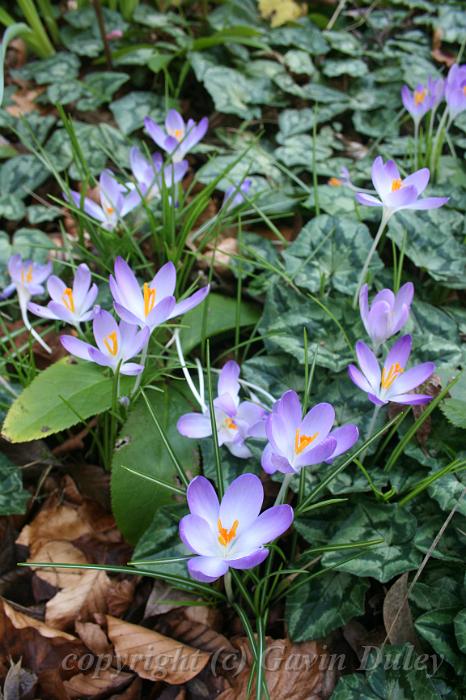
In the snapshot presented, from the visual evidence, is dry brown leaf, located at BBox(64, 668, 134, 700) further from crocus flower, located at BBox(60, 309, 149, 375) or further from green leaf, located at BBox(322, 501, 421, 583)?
crocus flower, located at BBox(60, 309, 149, 375)

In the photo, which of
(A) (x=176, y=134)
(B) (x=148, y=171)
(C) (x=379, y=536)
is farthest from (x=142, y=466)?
(A) (x=176, y=134)

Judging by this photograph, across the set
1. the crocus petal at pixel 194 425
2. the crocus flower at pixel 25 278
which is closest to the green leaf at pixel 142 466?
the crocus petal at pixel 194 425

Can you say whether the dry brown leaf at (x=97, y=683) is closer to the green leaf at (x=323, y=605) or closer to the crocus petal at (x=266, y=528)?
the green leaf at (x=323, y=605)

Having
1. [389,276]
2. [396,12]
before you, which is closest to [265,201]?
[389,276]

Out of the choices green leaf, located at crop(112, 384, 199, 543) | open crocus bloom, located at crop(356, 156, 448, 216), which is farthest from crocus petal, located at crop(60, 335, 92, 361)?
open crocus bloom, located at crop(356, 156, 448, 216)

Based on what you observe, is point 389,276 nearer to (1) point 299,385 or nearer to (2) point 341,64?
(1) point 299,385

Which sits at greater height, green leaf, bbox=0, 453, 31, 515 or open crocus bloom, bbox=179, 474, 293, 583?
open crocus bloom, bbox=179, 474, 293, 583
